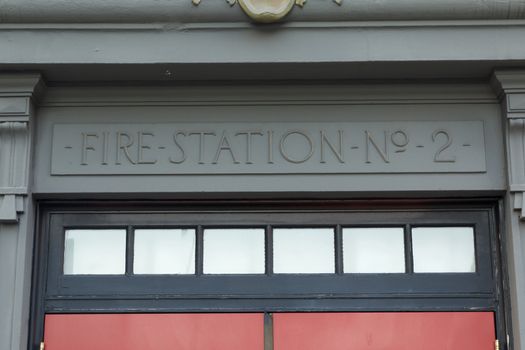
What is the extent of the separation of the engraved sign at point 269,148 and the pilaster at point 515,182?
0.59ft

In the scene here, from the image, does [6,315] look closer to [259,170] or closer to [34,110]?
[34,110]

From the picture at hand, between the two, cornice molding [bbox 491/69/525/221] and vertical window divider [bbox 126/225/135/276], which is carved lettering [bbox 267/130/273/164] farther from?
cornice molding [bbox 491/69/525/221]

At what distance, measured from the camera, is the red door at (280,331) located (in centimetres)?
492

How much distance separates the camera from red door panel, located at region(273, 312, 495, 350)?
16.1 feet

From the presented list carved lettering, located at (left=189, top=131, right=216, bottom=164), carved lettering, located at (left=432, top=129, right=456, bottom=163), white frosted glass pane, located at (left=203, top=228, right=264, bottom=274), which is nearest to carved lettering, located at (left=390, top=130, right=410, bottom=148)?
carved lettering, located at (left=432, top=129, right=456, bottom=163)

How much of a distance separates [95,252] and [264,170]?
1106mm

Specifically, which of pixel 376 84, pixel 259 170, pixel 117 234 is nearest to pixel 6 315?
pixel 117 234

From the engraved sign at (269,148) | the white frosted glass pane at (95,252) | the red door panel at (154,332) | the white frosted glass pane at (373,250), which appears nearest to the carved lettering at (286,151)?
the engraved sign at (269,148)

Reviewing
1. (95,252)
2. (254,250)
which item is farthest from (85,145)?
(254,250)

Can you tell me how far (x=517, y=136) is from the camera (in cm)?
488

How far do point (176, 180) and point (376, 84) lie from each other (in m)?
1.27

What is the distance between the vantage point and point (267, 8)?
4793mm

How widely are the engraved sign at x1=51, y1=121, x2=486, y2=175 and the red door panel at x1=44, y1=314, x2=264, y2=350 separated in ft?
2.69

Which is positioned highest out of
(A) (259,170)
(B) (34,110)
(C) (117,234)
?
(B) (34,110)
